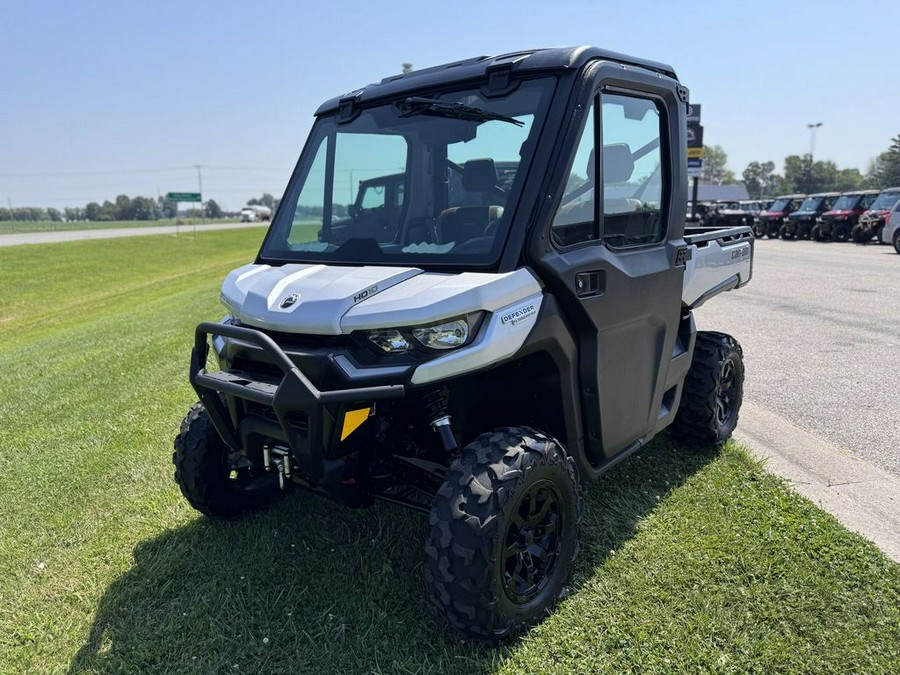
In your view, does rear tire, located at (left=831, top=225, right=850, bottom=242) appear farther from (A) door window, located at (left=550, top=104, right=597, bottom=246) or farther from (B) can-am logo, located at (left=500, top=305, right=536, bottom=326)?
(B) can-am logo, located at (left=500, top=305, right=536, bottom=326)

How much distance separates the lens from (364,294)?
257cm

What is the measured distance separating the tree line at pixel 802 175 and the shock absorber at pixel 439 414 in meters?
95.7

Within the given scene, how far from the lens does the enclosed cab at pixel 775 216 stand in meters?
29.6

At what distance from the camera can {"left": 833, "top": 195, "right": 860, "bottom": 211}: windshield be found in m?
24.8

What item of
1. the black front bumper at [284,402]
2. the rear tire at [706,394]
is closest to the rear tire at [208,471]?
the black front bumper at [284,402]

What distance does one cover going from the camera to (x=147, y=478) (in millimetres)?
4328

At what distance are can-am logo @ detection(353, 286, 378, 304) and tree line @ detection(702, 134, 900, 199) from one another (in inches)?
3777

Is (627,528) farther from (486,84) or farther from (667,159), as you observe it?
(486,84)

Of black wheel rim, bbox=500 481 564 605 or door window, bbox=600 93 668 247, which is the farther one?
door window, bbox=600 93 668 247

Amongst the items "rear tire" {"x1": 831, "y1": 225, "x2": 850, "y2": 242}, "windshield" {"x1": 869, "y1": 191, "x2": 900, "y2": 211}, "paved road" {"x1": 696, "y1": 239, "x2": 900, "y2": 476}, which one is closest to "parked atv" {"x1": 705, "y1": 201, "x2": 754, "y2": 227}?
"rear tire" {"x1": 831, "y1": 225, "x2": 850, "y2": 242}

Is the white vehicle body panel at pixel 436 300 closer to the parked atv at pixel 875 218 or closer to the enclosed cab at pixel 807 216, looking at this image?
the parked atv at pixel 875 218

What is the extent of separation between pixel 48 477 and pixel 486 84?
3.80 m

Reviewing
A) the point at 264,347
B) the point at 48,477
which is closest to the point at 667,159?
the point at 264,347

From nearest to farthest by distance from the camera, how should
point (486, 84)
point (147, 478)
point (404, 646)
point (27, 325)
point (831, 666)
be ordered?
1. point (831, 666)
2. point (404, 646)
3. point (486, 84)
4. point (147, 478)
5. point (27, 325)
